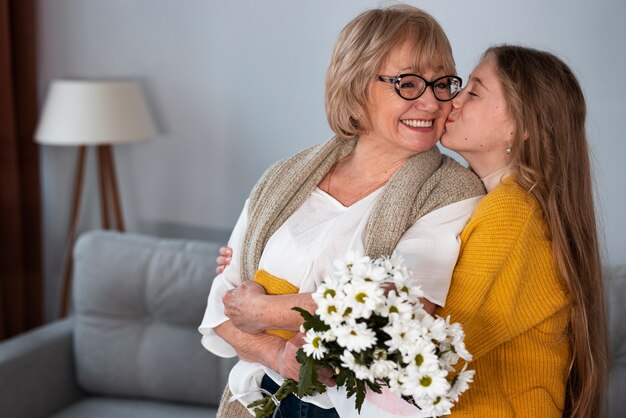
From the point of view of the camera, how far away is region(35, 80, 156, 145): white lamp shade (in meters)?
3.16

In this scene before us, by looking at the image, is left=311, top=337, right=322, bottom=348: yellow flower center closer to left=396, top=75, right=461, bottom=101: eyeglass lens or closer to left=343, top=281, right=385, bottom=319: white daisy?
left=343, top=281, right=385, bottom=319: white daisy

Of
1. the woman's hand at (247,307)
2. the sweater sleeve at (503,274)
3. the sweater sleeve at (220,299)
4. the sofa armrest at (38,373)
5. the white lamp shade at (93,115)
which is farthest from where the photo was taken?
the white lamp shade at (93,115)

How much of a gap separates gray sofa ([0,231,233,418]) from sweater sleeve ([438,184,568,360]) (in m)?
1.39

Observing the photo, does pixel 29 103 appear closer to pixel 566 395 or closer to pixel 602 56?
pixel 602 56

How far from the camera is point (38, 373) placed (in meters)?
2.85

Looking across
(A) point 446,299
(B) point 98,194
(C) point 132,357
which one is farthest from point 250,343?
(B) point 98,194

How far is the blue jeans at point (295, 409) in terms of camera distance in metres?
1.76

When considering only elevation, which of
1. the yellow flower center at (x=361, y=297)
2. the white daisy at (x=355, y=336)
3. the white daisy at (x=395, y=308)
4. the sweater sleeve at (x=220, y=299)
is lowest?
the sweater sleeve at (x=220, y=299)

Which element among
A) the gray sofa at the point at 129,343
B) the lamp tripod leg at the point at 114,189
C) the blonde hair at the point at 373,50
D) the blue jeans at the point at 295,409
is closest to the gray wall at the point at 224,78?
the lamp tripod leg at the point at 114,189

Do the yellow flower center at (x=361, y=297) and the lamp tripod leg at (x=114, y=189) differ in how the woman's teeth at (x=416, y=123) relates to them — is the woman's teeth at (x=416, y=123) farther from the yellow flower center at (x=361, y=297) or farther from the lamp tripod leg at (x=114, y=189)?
the lamp tripod leg at (x=114, y=189)

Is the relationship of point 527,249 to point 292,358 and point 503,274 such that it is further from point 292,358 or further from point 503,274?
point 292,358

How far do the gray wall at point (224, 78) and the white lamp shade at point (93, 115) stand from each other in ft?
0.63

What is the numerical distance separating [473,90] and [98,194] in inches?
88.5

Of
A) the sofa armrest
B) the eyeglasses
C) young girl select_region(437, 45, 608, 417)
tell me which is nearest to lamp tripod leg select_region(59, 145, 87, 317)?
the sofa armrest
